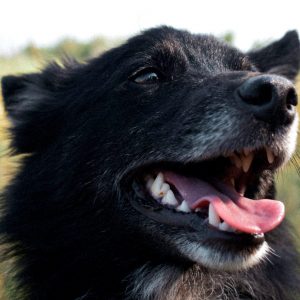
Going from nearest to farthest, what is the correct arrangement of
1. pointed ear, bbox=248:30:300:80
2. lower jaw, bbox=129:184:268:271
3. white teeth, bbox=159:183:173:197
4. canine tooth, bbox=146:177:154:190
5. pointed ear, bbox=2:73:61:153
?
lower jaw, bbox=129:184:268:271
white teeth, bbox=159:183:173:197
canine tooth, bbox=146:177:154:190
pointed ear, bbox=2:73:61:153
pointed ear, bbox=248:30:300:80

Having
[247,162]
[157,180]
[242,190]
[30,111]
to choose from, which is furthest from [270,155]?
[30,111]

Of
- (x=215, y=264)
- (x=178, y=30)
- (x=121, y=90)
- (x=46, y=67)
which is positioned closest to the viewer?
(x=215, y=264)

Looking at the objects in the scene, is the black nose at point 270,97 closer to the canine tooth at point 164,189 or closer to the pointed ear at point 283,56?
the canine tooth at point 164,189

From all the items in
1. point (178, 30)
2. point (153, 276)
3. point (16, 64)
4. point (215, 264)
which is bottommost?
point (16, 64)

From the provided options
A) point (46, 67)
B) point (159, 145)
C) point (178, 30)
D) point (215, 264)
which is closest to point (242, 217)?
point (215, 264)

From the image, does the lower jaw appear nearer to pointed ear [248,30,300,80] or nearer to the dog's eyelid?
the dog's eyelid

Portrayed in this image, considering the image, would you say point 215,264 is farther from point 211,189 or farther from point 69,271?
point 69,271

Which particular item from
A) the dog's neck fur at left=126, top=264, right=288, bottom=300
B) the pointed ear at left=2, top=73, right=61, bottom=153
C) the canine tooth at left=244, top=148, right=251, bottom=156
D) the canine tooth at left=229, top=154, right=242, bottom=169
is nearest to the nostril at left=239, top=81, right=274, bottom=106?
the canine tooth at left=244, top=148, right=251, bottom=156

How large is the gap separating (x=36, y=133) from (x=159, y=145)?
45.4 inches

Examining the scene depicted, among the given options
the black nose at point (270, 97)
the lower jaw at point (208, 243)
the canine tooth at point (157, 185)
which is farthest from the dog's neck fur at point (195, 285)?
the black nose at point (270, 97)

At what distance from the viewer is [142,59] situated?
3.79m

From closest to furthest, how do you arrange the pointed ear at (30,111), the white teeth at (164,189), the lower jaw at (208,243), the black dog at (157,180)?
1. the lower jaw at (208,243)
2. the black dog at (157,180)
3. the white teeth at (164,189)
4. the pointed ear at (30,111)

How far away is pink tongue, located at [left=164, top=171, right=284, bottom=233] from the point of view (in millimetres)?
2973

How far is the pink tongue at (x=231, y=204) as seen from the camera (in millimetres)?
2973
